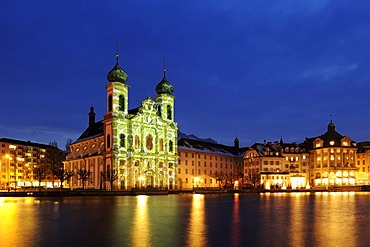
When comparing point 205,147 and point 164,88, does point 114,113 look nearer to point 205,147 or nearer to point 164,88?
point 164,88

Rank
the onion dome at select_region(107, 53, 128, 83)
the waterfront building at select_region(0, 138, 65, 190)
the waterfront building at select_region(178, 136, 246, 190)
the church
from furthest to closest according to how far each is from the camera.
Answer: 1. the waterfront building at select_region(0, 138, 65, 190)
2. the waterfront building at select_region(178, 136, 246, 190)
3. the onion dome at select_region(107, 53, 128, 83)
4. the church

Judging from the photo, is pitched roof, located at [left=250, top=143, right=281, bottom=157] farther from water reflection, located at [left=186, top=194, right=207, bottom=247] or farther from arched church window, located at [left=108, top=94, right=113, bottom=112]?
water reflection, located at [left=186, top=194, right=207, bottom=247]

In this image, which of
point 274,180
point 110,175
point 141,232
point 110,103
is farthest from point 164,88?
point 141,232

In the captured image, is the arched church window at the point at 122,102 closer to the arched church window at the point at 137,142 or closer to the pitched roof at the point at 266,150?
the arched church window at the point at 137,142

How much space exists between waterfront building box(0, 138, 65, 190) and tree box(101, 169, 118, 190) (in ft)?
237

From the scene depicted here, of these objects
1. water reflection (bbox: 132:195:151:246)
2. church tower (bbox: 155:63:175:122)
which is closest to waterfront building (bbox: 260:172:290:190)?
church tower (bbox: 155:63:175:122)

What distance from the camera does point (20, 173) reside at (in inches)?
7249

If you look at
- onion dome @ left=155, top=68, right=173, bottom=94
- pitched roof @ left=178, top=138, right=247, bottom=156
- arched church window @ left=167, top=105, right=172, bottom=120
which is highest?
onion dome @ left=155, top=68, right=173, bottom=94

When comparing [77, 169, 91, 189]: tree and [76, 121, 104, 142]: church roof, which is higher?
[76, 121, 104, 142]: church roof

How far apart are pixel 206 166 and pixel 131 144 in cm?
3410

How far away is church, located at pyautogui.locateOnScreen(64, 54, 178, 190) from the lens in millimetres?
100438

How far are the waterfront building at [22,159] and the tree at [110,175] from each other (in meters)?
72.2

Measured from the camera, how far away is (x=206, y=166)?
13000 centimetres

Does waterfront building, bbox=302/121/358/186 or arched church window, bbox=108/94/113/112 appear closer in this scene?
arched church window, bbox=108/94/113/112
